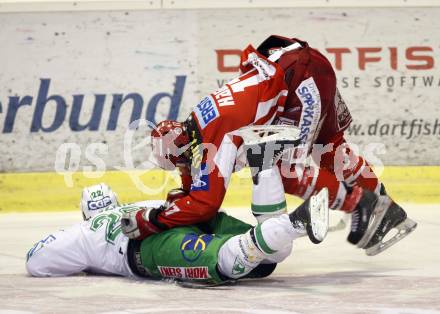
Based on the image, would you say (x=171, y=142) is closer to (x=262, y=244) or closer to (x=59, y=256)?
(x=59, y=256)

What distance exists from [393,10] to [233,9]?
120cm

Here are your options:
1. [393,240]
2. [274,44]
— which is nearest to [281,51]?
[274,44]

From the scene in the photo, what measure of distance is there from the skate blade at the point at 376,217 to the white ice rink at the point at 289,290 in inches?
6.0

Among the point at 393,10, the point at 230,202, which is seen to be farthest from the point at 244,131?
the point at 393,10

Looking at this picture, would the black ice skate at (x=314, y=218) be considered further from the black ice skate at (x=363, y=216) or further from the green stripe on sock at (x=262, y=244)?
the black ice skate at (x=363, y=216)

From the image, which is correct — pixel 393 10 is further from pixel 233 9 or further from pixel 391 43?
pixel 233 9

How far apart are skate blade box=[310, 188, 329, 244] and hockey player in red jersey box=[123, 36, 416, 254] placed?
359 millimetres

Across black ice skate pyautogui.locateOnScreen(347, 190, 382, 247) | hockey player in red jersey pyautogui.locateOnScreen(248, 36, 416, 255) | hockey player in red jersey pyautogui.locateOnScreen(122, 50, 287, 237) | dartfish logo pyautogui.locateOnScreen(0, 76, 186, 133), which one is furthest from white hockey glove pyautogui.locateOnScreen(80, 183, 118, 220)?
dartfish logo pyautogui.locateOnScreen(0, 76, 186, 133)

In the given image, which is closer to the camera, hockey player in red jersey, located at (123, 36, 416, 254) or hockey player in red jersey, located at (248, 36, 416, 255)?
hockey player in red jersey, located at (123, 36, 416, 254)

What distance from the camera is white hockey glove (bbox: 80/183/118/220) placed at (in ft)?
18.7

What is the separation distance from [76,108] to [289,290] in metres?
4.24

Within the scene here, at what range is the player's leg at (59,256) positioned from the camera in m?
5.31

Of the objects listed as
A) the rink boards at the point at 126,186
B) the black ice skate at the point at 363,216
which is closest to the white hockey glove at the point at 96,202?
the black ice skate at the point at 363,216

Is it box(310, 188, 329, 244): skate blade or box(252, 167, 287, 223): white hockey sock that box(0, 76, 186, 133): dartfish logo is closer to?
box(252, 167, 287, 223): white hockey sock
